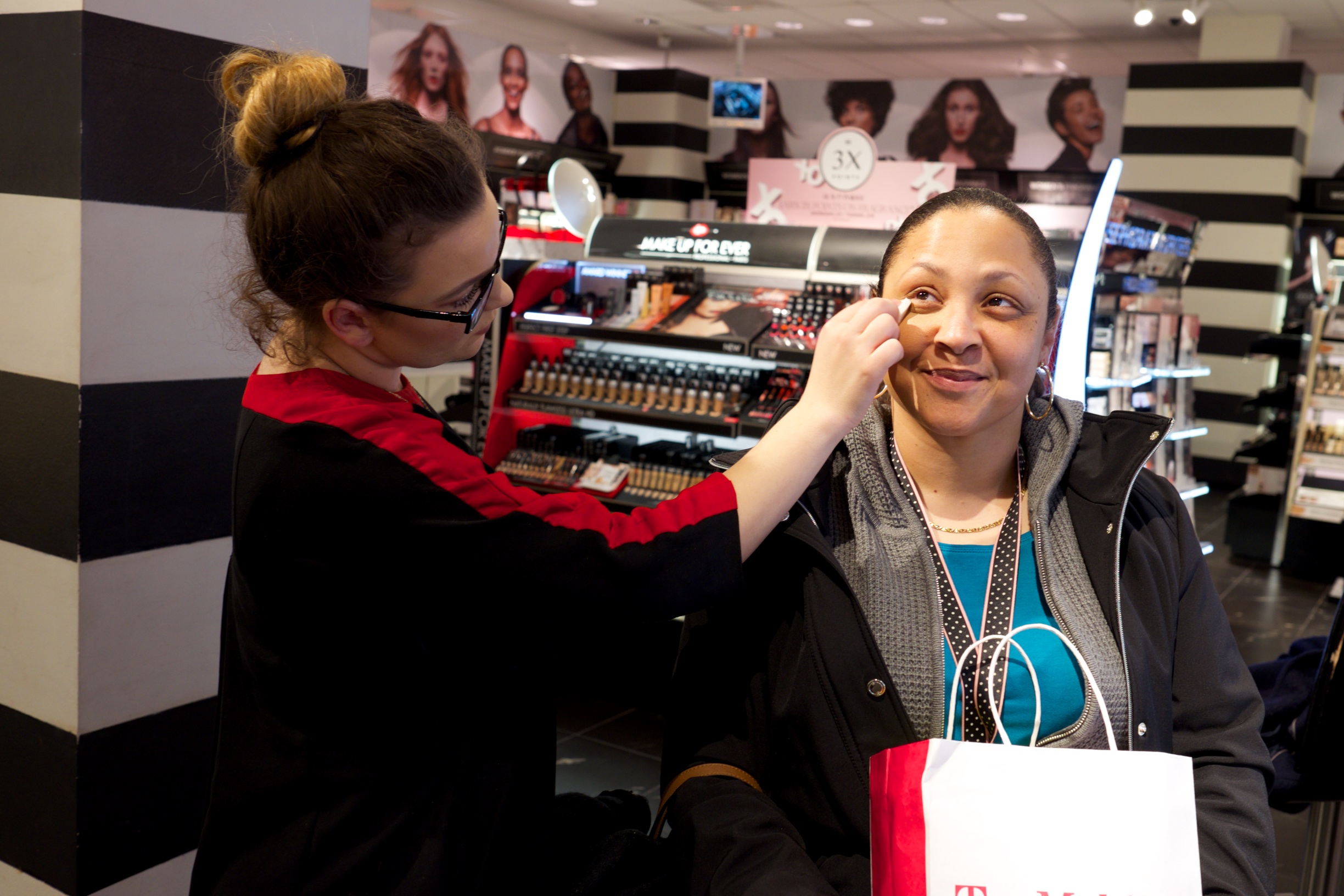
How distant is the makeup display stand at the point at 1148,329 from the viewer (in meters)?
4.46

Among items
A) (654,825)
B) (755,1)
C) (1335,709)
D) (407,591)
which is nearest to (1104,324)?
(1335,709)

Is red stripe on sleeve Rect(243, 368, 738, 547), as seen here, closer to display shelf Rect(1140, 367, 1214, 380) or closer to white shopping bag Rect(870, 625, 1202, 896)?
white shopping bag Rect(870, 625, 1202, 896)

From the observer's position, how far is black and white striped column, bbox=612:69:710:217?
507 inches

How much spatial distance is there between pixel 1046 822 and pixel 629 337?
3472 millimetres

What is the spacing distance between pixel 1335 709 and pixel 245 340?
2232 millimetres

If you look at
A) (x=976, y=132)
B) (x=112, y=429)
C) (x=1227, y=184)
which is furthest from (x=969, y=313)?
(x=976, y=132)

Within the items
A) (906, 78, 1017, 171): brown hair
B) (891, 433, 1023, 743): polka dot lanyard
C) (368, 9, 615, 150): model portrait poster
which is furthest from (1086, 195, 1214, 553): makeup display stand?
(368, 9, 615, 150): model portrait poster

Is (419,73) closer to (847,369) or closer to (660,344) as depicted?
(660,344)

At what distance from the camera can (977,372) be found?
146cm

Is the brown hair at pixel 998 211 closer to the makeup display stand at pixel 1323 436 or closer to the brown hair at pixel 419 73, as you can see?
the makeup display stand at pixel 1323 436

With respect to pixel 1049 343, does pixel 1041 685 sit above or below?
below

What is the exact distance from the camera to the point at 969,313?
1452 millimetres

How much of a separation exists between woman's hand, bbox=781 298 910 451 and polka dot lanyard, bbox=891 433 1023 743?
303mm

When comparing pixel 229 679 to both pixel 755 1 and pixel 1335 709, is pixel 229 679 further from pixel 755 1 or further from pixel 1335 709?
pixel 755 1
